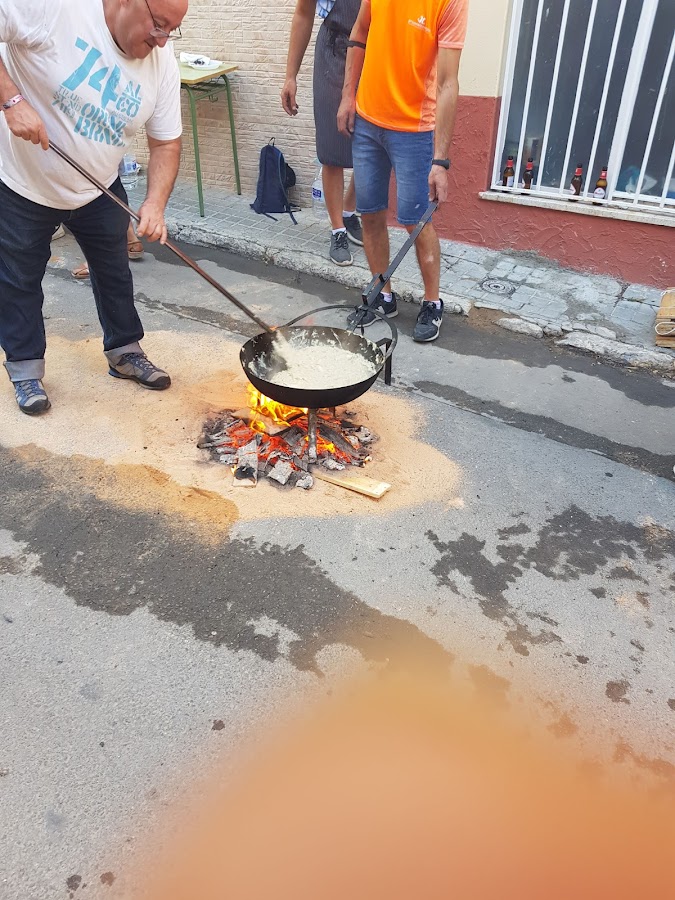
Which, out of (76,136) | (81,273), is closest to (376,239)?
(76,136)

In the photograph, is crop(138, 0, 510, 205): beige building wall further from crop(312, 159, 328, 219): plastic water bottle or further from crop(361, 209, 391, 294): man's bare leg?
crop(361, 209, 391, 294): man's bare leg

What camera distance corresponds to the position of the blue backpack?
22.5 feet

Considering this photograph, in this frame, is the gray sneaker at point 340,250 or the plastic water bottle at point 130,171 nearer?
the gray sneaker at point 340,250

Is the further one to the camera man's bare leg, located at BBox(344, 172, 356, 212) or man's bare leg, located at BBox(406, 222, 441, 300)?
man's bare leg, located at BBox(344, 172, 356, 212)

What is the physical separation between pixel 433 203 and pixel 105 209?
76.1 inches

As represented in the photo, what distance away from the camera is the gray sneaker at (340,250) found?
19.4ft

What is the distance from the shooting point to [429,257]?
4.73 m

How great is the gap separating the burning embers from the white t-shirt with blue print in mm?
1394

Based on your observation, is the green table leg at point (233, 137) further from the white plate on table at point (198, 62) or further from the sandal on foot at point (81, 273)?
the sandal on foot at point (81, 273)

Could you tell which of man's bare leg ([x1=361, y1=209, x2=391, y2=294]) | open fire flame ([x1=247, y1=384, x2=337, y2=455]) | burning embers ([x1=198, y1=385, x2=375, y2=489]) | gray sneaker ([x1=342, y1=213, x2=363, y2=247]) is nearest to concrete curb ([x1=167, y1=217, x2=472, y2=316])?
man's bare leg ([x1=361, y1=209, x2=391, y2=294])

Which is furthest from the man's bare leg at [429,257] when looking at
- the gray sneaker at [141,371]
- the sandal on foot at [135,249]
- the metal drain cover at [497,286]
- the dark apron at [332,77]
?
the sandal on foot at [135,249]

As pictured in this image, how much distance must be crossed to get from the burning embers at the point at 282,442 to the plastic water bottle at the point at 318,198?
3.73 m

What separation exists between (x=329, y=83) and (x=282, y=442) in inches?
140

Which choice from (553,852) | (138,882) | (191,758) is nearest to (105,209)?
(191,758)
